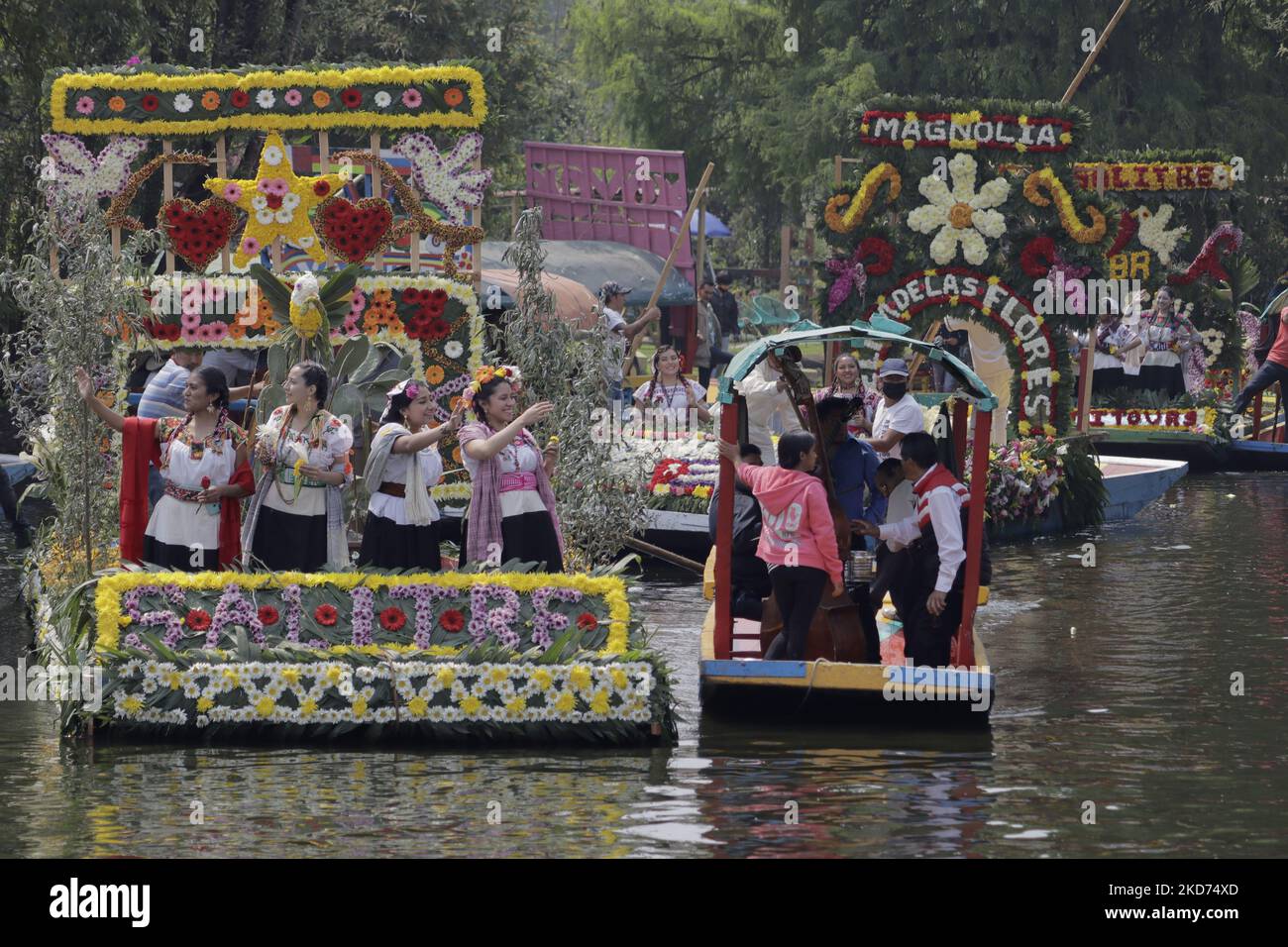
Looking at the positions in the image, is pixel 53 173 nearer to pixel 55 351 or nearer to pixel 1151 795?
pixel 55 351

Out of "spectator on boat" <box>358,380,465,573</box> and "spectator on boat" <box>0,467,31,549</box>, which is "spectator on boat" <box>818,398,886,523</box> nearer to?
"spectator on boat" <box>358,380,465,573</box>

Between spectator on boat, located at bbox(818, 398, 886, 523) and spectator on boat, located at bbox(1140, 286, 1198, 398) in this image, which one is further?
spectator on boat, located at bbox(1140, 286, 1198, 398)

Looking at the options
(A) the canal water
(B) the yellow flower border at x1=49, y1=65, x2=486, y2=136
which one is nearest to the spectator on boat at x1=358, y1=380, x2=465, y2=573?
(A) the canal water

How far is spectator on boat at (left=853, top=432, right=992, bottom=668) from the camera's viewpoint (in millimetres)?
11227

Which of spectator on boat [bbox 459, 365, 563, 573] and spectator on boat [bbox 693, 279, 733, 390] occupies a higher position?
spectator on boat [bbox 693, 279, 733, 390]

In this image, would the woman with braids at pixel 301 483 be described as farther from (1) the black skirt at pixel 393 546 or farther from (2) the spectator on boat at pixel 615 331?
(2) the spectator on boat at pixel 615 331

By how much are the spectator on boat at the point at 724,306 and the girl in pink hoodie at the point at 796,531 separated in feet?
66.7

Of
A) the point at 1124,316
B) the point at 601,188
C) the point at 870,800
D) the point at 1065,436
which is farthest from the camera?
the point at 601,188

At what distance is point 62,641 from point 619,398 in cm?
770

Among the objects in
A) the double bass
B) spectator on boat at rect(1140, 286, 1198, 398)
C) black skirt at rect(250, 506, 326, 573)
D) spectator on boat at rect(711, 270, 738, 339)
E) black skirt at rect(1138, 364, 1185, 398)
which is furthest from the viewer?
spectator on boat at rect(711, 270, 738, 339)

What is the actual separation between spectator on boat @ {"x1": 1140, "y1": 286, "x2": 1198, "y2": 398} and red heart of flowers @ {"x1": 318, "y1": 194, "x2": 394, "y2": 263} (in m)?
13.6

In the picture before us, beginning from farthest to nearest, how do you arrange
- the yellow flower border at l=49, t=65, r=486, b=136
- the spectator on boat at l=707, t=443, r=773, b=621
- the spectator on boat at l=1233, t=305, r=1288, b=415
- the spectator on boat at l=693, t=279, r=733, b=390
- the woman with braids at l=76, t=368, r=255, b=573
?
1. the spectator on boat at l=693, t=279, r=733, b=390
2. the spectator on boat at l=1233, t=305, r=1288, b=415
3. the yellow flower border at l=49, t=65, r=486, b=136
4. the spectator on boat at l=707, t=443, r=773, b=621
5. the woman with braids at l=76, t=368, r=255, b=573
